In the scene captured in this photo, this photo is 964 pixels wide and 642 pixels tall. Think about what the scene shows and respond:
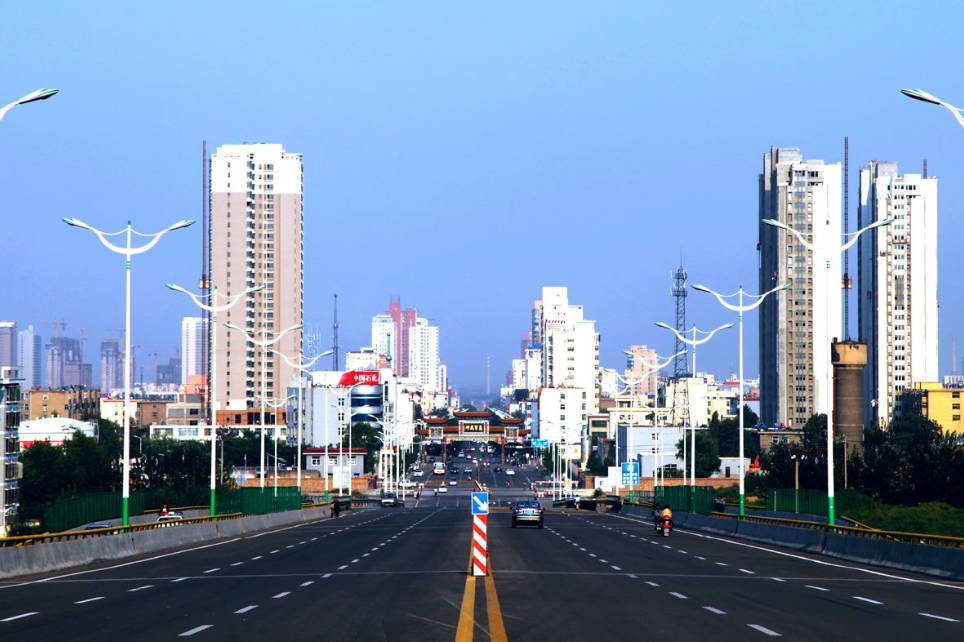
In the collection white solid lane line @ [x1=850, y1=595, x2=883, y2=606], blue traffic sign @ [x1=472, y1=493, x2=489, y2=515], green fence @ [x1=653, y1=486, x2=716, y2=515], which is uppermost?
blue traffic sign @ [x1=472, y1=493, x2=489, y2=515]

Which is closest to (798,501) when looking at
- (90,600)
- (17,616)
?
(90,600)

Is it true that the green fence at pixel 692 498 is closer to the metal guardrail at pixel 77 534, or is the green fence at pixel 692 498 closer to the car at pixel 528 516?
the car at pixel 528 516

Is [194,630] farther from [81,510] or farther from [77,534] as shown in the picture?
[81,510]

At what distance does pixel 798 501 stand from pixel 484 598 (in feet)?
168

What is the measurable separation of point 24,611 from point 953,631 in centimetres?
1460

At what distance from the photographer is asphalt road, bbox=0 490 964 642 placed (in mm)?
19031

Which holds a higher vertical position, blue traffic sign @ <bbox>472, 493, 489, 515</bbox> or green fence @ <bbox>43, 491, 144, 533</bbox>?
blue traffic sign @ <bbox>472, 493, 489, 515</bbox>

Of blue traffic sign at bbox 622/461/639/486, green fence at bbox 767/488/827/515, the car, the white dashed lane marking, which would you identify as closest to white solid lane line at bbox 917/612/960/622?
the white dashed lane marking

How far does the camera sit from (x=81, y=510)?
53.5m

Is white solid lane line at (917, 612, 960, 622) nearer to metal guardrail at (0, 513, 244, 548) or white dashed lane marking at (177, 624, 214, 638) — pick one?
white dashed lane marking at (177, 624, 214, 638)

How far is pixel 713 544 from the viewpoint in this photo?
5169cm

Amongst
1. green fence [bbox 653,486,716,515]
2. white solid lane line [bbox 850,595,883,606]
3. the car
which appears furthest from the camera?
green fence [bbox 653,486,716,515]

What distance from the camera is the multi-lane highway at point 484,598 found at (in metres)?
19.1

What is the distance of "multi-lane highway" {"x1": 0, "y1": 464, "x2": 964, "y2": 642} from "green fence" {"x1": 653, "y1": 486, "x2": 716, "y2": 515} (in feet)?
110
